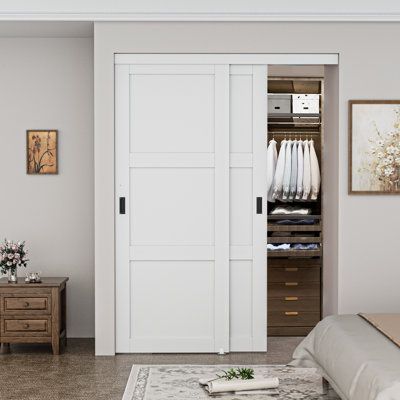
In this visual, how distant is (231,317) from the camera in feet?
20.4

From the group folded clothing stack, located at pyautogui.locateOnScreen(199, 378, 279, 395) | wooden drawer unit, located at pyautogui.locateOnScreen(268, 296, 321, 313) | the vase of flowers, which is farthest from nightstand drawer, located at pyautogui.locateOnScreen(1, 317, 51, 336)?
wooden drawer unit, located at pyautogui.locateOnScreen(268, 296, 321, 313)

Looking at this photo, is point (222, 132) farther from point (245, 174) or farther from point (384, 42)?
point (384, 42)

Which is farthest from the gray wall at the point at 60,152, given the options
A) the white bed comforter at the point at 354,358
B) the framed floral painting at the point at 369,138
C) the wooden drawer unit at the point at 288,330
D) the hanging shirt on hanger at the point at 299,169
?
the white bed comforter at the point at 354,358

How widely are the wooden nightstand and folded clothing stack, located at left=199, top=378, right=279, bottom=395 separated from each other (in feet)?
5.38

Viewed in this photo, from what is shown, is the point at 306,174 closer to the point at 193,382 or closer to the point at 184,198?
the point at 184,198

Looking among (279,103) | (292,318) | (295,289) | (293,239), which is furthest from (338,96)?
(292,318)

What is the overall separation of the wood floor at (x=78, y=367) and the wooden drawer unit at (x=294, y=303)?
569 millimetres

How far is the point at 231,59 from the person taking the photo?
6.09 m

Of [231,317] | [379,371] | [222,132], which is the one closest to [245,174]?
[222,132]

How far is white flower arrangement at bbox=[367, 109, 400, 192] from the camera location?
6086 mm

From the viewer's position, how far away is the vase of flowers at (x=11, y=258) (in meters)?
6.20

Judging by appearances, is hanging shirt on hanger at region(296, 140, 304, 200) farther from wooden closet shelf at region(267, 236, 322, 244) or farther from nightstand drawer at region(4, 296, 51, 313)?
nightstand drawer at region(4, 296, 51, 313)
